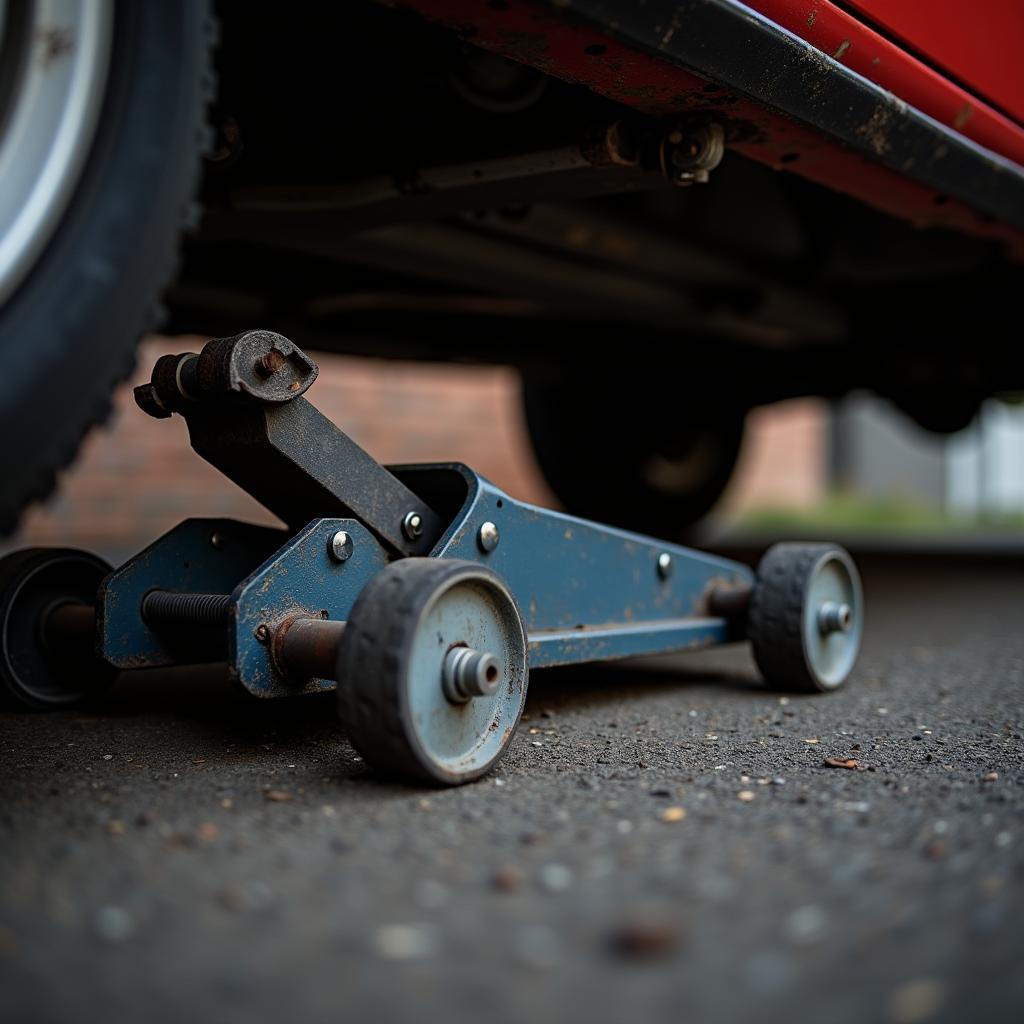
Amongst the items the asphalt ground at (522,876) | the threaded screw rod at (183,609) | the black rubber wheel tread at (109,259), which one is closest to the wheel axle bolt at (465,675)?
the asphalt ground at (522,876)

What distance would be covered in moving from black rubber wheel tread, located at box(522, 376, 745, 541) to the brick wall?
295 mm

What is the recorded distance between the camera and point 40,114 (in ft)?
4.04

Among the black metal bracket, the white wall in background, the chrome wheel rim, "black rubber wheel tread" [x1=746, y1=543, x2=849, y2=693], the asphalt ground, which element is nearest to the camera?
the asphalt ground

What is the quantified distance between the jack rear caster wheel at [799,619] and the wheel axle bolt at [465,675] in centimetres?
93

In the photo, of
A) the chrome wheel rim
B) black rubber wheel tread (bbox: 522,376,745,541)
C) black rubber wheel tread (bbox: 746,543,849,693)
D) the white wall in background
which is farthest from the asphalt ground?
the white wall in background

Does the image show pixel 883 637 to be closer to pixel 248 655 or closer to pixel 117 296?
pixel 248 655

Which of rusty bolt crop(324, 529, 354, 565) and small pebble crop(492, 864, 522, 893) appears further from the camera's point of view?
rusty bolt crop(324, 529, 354, 565)

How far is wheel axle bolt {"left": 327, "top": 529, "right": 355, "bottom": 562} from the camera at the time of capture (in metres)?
1.73

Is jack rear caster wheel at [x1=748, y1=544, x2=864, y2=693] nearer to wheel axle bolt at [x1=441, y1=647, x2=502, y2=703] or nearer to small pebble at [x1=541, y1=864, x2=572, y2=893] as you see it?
wheel axle bolt at [x1=441, y1=647, x2=502, y2=703]

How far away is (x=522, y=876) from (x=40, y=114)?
3.15 ft

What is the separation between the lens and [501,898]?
1.10 metres

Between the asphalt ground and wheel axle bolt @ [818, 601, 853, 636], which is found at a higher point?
wheel axle bolt @ [818, 601, 853, 636]

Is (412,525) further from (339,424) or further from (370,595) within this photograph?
(339,424)

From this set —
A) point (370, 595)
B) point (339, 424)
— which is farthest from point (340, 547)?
point (339, 424)
